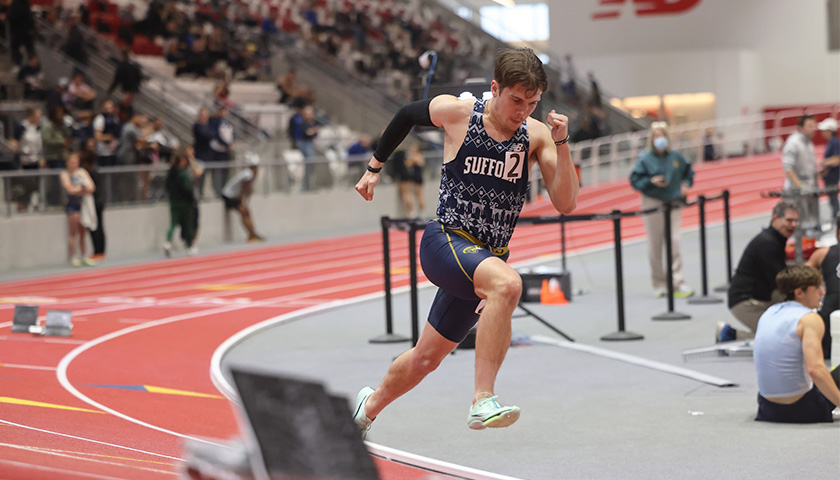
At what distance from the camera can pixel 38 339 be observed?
Answer: 1061cm

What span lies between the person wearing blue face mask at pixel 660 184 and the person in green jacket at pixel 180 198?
898 centimetres

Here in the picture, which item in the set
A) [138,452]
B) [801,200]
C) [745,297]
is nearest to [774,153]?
[801,200]

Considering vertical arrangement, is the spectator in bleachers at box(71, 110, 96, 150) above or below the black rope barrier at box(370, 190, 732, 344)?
above

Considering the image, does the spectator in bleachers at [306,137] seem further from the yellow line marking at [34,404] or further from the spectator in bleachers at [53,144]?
the yellow line marking at [34,404]

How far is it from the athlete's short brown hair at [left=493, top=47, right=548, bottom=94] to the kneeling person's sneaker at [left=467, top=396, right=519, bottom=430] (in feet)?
4.39

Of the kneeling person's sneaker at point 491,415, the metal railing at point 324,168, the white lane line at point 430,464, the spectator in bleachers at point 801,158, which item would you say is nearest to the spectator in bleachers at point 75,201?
the metal railing at point 324,168

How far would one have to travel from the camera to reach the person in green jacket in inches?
749

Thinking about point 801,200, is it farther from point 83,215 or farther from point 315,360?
point 83,215

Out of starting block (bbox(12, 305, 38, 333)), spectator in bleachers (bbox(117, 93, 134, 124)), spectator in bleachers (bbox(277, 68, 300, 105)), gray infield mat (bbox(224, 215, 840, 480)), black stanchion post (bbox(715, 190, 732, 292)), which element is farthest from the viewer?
spectator in bleachers (bbox(277, 68, 300, 105))

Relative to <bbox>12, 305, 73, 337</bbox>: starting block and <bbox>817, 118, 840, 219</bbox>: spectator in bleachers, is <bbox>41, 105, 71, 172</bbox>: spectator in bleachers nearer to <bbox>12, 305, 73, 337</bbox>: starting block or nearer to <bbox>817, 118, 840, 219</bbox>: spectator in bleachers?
<bbox>12, 305, 73, 337</bbox>: starting block

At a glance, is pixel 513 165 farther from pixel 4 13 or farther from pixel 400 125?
pixel 4 13

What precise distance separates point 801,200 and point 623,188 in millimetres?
14899

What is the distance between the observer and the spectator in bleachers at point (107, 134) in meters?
19.5

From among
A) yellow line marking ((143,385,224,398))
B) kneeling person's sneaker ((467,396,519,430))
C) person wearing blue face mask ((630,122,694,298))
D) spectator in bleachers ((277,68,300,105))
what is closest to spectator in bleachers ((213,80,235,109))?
spectator in bleachers ((277,68,300,105))
